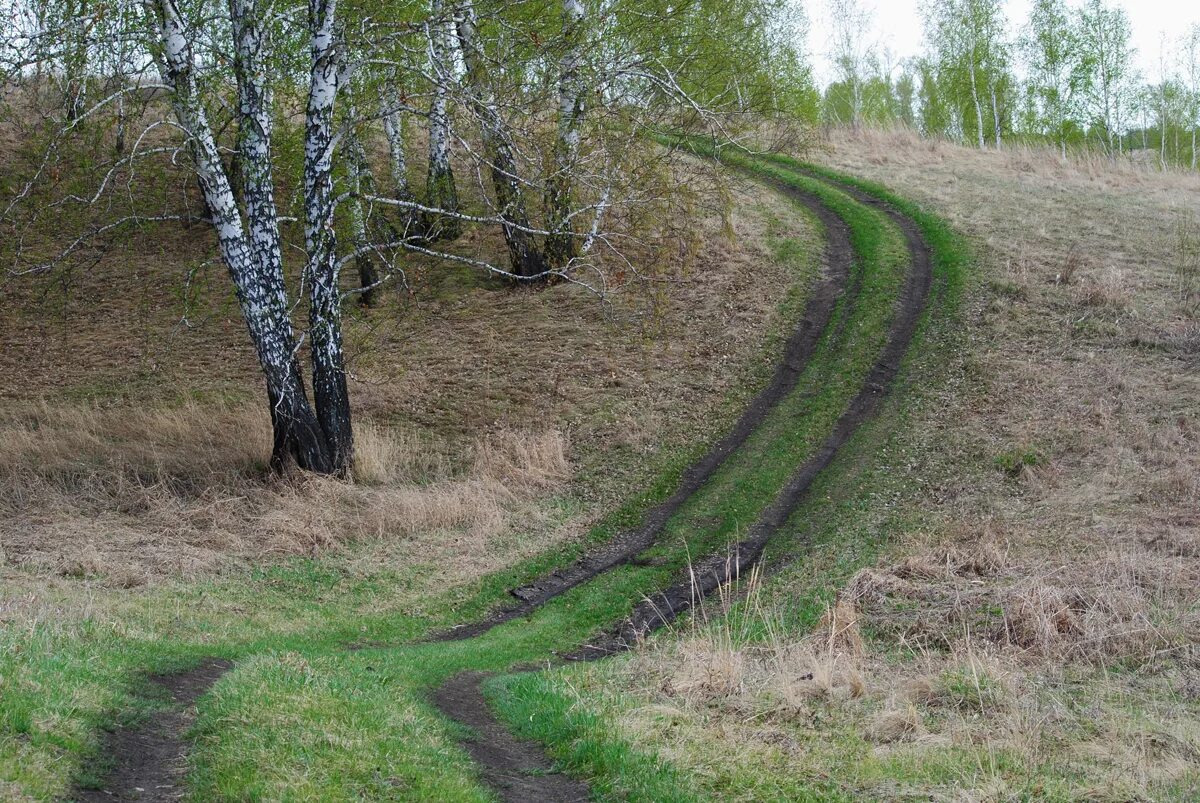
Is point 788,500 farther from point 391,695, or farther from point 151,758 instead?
point 151,758

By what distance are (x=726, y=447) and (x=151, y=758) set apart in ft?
40.1

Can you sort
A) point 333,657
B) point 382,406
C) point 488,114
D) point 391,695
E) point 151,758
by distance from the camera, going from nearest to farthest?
point 151,758 < point 391,695 < point 333,657 < point 488,114 < point 382,406

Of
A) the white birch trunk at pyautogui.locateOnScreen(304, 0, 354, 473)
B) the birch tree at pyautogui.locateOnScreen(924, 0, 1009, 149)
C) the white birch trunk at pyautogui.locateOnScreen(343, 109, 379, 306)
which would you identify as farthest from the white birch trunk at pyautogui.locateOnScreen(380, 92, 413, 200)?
the birch tree at pyautogui.locateOnScreen(924, 0, 1009, 149)

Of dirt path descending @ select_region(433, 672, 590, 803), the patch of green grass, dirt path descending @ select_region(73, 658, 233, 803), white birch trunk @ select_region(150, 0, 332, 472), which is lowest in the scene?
the patch of green grass

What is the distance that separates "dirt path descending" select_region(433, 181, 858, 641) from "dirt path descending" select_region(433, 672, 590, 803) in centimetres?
327

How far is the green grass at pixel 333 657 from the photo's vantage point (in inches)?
230

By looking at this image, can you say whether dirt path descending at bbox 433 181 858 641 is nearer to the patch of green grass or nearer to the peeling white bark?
the patch of green grass

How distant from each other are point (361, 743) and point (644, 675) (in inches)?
121

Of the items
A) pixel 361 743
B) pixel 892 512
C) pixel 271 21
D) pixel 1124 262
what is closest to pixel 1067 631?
pixel 892 512

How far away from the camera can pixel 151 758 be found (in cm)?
618

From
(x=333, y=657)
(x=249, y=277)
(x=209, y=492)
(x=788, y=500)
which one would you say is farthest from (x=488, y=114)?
(x=333, y=657)

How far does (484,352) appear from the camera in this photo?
69.6 feet

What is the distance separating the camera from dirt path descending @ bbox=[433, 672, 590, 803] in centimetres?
622

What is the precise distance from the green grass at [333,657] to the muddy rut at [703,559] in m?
0.22
